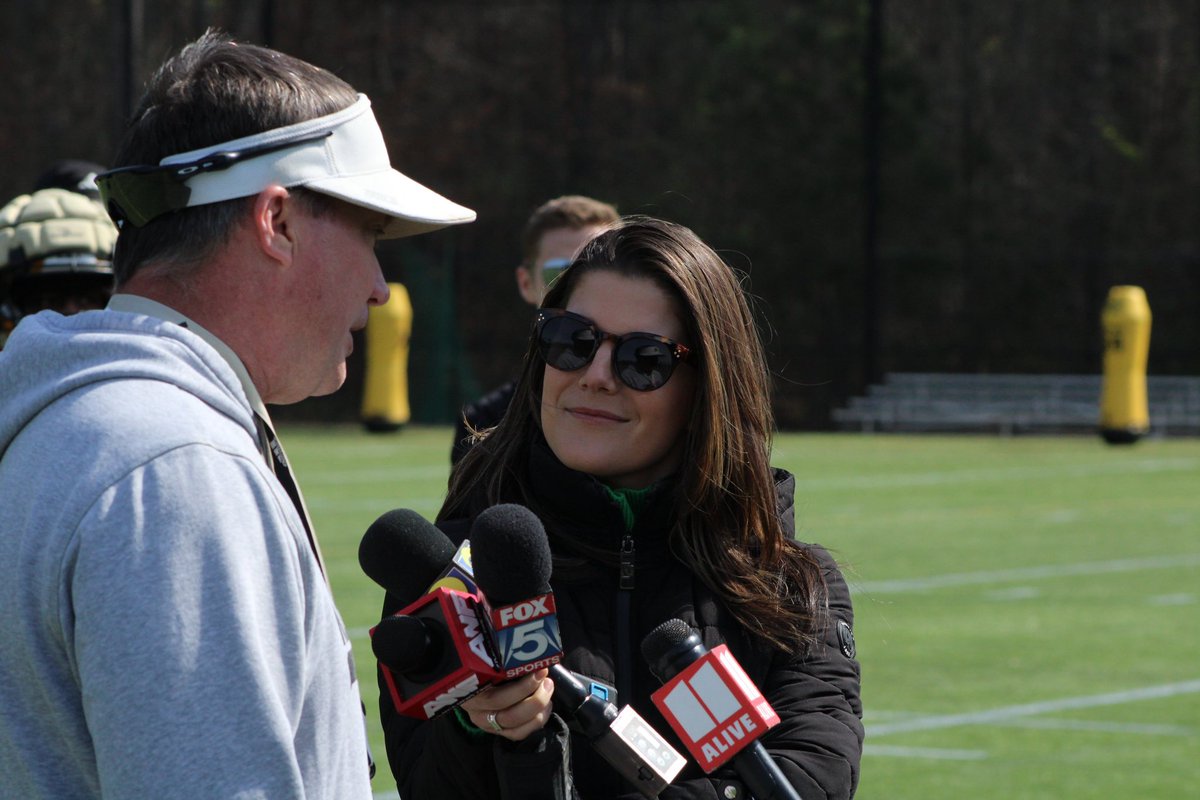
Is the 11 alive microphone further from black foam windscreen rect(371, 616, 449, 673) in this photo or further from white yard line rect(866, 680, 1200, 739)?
white yard line rect(866, 680, 1200, 739)

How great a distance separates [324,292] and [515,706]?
27.7 inches

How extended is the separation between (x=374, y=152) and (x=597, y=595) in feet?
5.11

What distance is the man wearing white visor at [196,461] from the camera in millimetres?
2152

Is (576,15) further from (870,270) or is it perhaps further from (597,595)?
(597,595)

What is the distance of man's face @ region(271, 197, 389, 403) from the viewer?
8.30 ft

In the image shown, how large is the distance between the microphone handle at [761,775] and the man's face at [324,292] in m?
0.88

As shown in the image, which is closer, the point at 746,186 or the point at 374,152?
the point at 374,152

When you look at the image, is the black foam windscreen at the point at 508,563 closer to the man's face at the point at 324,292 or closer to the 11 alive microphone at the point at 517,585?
the 11 alive microphone at the point at 517,585

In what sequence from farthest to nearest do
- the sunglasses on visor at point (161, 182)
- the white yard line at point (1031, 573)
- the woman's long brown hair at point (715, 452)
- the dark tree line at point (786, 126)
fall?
the dark tree line at point (786, 126)
the white yard line at point (1031, 573)
the woman's long brown hair at point (715, 452)
the sunglasses on visor at point (161, 182)

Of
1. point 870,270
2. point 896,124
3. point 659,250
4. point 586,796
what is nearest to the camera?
point 586,796

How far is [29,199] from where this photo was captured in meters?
6.25

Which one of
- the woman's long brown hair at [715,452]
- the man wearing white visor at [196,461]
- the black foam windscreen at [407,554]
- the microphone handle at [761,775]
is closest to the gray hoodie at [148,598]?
the man wearing white visor at [196,461]

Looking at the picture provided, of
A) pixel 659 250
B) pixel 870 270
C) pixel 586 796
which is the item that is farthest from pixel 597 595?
pixel 870 270

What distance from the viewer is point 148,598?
2.15 m
